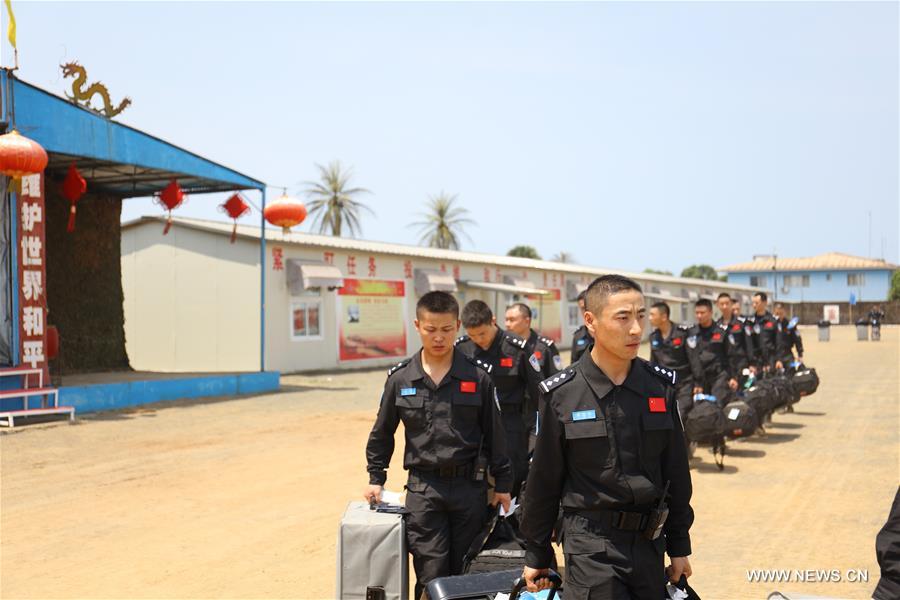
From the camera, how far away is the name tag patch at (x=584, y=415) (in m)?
3.09

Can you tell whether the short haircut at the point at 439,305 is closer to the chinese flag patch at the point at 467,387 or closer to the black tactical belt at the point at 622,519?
the chinese flag patch at the point at 467,387

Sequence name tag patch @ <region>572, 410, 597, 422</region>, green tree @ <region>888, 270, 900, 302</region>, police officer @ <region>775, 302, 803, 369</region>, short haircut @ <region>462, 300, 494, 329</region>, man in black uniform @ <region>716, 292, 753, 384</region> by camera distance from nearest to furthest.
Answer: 1. name tag patch @ <region>572, 410, 597, 422</region>
2. short haircut @ <region>462, 300, 494, 329</region>
3. man in black uniform @ <region>716, 292, 753, 384</region>
4. police officer @ <region>775, 302, 803, 369</region>
5. green tree @ <region>888, 270, 900, 302</region>

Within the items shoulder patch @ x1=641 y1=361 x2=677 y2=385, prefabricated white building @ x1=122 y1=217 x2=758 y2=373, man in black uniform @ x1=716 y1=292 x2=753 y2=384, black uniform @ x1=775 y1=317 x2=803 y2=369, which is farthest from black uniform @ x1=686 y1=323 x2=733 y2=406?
prefabricated white building @ x1=122 y1=217 x2=758 y2=373

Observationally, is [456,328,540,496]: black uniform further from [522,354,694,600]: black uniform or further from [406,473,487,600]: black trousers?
[522,354,694,600]: black uniform

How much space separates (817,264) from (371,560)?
86497mm

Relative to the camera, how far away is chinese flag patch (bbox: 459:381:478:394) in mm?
4547

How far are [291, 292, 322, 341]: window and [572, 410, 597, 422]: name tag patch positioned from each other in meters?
21.3

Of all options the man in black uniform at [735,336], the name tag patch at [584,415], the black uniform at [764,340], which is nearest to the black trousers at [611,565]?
the name tag patch at [584,415]

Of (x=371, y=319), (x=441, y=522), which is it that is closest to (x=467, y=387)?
(x=441, y=522)

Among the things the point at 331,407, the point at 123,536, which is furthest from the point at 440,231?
the point at 123,536

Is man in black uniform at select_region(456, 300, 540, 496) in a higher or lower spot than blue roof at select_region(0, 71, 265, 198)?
lower

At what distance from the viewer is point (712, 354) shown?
1105cm

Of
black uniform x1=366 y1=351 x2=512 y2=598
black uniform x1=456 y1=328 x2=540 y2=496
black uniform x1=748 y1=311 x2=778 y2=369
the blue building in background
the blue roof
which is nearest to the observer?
black uniform x1=366 y1=351 x2=512 y2=598

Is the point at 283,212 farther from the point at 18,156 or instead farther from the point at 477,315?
the point at 477,315
